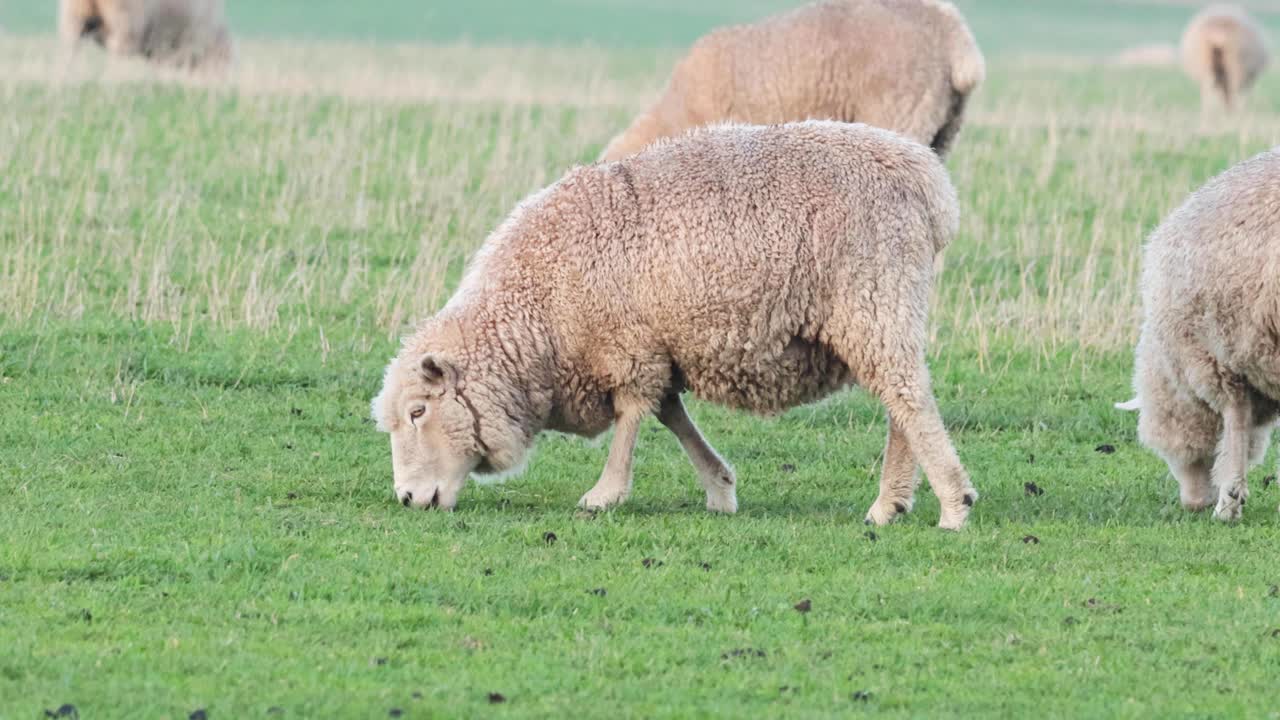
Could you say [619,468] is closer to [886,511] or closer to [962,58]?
[886,511]

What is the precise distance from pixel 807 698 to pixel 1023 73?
3819 cm

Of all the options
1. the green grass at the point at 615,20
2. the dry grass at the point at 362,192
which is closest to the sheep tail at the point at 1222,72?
the dry grass at the point at 362,192

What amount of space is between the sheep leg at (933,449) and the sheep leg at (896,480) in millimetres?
209

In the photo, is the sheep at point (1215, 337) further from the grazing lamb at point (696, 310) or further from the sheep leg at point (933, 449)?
the sheep leg at point (933, 449)

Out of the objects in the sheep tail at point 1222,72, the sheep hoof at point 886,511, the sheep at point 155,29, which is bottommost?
the sheep hoof at point 886,511

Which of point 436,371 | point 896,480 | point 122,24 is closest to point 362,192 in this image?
point 436,371

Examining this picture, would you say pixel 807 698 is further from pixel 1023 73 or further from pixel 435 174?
pixel 1023 73

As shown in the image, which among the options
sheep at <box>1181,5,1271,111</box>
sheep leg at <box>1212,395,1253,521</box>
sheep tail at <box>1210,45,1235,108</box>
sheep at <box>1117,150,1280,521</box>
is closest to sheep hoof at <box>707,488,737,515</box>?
sheep at <box>1117,150,1280,521</box>

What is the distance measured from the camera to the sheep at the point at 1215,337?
26.4 feet

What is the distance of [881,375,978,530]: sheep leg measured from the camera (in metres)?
8.04

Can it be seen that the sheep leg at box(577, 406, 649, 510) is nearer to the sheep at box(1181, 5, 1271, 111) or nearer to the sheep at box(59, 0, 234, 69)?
the sheep at box(59, 0, 234, 69)

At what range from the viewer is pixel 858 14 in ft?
47.9

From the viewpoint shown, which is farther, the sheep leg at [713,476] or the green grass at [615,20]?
the green grass at [615,20]

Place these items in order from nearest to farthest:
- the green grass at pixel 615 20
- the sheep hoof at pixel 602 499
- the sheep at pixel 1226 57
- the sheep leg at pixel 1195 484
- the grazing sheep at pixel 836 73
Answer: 1. the sheep hoof at pixel 602 499
2. the sheep leg at pixel 1195 484
3. the grazing sheep at pixel 836 73
4. the sheep at pixel 1226 57
5. the green grass at pixel 615 20
